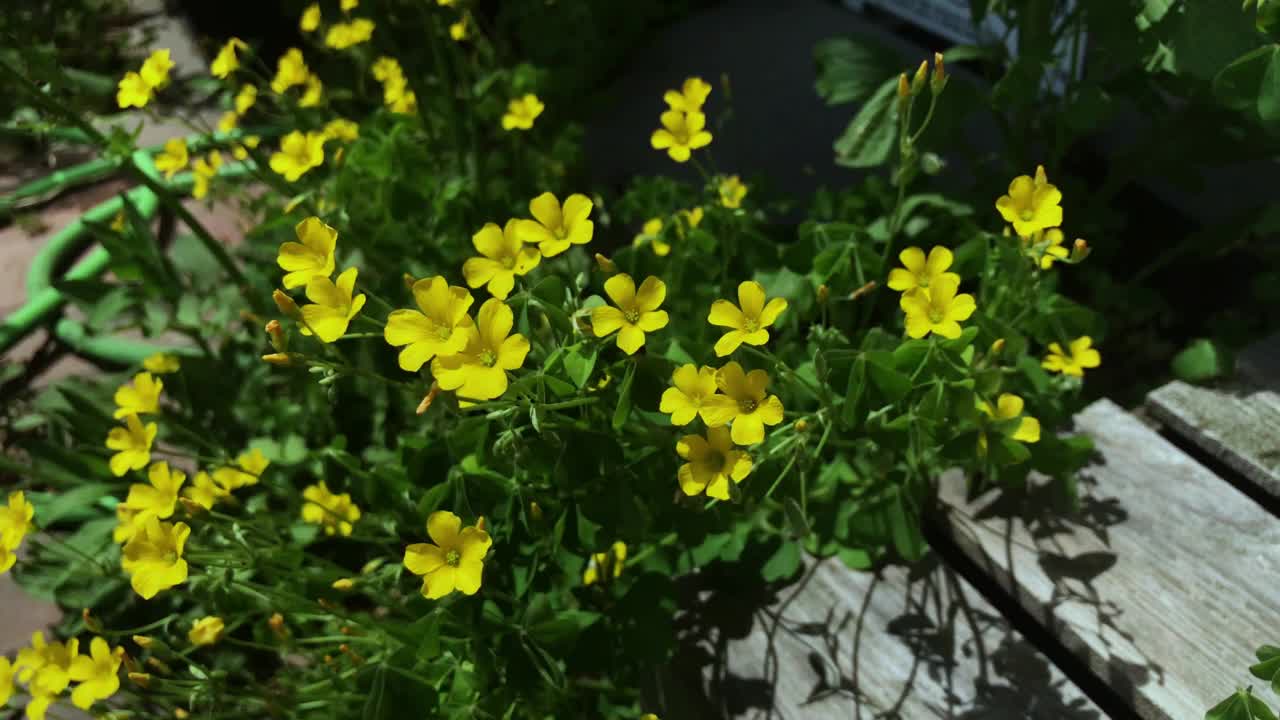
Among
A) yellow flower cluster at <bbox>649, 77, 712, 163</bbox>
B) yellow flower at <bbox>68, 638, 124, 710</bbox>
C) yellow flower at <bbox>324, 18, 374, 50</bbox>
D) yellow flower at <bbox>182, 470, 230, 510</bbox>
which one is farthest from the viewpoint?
yellow flower at <bbox>324, 18, 374, 50</bbox>

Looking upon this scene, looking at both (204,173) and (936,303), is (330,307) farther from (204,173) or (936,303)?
(204,173)

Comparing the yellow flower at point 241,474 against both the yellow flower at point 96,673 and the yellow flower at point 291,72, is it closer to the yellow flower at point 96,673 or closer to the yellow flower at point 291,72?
the yellow flower at point 96,673

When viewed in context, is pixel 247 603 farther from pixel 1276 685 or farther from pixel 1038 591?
pixel 1276 685

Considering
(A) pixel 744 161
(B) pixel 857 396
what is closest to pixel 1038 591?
(B) pixel 857 396

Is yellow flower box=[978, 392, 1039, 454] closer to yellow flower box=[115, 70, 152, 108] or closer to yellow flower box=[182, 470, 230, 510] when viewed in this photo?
yellow flower box=[182, 470, 230, 510]

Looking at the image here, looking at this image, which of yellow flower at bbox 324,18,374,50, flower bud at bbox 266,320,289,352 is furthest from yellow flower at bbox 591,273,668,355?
yellow flower at bbox 324,18,374,50

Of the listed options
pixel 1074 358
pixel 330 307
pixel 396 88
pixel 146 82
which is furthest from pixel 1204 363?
pixel 146 82
